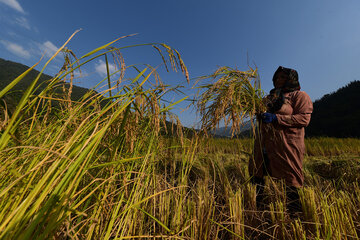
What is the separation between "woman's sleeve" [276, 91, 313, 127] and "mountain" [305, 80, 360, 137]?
22950 millimetres

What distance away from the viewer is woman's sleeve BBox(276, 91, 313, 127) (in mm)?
1507

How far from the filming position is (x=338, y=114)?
2398 centimetres

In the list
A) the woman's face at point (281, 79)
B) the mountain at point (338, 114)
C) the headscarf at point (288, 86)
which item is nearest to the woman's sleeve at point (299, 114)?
the headscarf at point (288, 86)

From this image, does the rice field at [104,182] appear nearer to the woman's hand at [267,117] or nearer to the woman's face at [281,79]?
the woman's hand at [267,117]

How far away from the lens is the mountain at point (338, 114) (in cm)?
1894

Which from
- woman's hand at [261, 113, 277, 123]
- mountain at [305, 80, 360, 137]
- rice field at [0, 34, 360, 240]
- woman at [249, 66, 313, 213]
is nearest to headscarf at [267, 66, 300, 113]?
woman at [249, 66, 313, 213]

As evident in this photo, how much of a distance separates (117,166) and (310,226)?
4.71 ft

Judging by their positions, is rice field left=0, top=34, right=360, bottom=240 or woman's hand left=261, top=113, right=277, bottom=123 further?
woman's hand left=261, top=113, right=277, bottom=123

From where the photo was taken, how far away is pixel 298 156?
156 cm

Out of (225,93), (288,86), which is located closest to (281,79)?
(288,86)

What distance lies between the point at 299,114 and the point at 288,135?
9.8 inches

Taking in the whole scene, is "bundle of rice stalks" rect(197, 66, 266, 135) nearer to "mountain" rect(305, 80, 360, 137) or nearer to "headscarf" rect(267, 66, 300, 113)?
"headscarf" rect(267, 66, 300, 113)

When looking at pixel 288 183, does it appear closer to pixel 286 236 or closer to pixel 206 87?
pixel 286 236

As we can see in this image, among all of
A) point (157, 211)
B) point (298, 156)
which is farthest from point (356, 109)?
point (157, 211)
